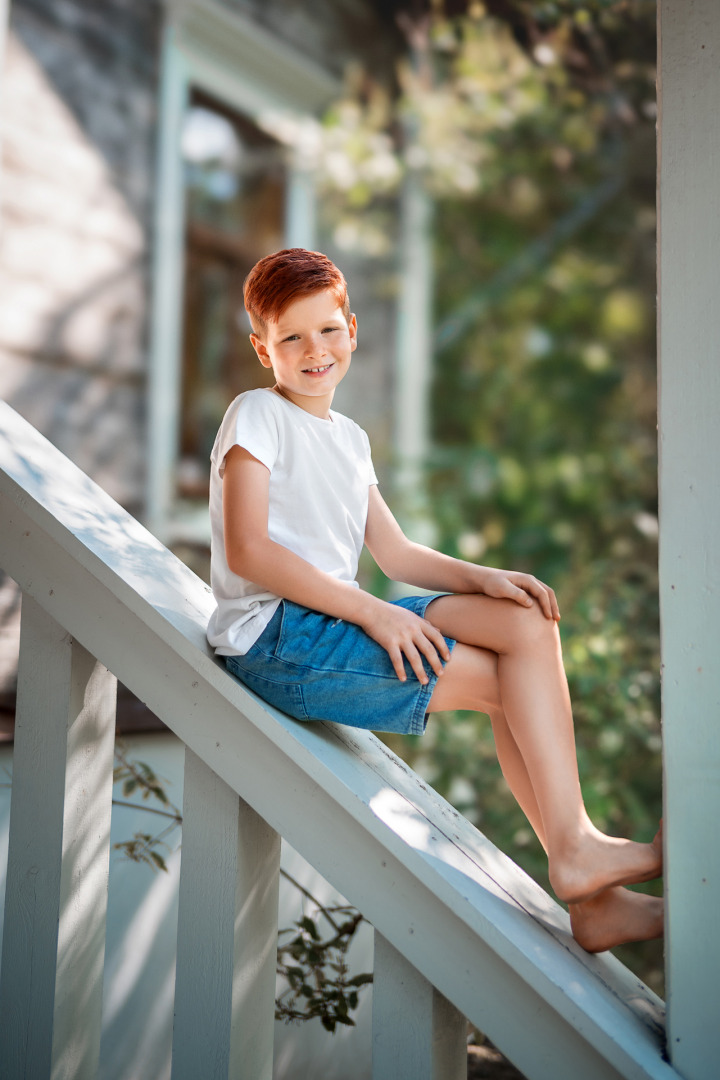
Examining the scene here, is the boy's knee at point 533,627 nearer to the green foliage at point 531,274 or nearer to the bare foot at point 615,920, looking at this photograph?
the bare foot at point 615,920

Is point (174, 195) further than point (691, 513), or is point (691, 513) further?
point (174, 195)

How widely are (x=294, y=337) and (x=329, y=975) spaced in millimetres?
1698

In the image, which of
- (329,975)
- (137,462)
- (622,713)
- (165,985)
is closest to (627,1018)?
(165,985)

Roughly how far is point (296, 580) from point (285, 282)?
0.47 metres

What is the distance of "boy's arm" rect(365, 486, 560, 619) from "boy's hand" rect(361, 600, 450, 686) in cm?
11

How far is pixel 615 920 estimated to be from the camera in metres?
1.23

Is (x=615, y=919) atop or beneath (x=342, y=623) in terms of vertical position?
beneath

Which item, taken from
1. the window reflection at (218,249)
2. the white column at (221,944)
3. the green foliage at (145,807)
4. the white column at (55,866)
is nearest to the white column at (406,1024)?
the white column at (221,944)

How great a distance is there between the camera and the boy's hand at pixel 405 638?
1.31 meters

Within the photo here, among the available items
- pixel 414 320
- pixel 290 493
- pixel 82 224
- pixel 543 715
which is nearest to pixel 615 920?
pixel 543 715

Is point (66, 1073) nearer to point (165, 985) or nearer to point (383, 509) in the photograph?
point (165, 985)

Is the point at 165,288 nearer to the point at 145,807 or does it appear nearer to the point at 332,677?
the point at 145,807

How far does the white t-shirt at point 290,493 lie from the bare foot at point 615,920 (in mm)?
579

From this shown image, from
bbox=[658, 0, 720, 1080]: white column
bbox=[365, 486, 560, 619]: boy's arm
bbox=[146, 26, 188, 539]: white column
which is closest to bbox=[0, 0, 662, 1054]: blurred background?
bbox=[146, 26, 188, 539]: white column
